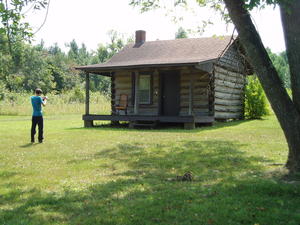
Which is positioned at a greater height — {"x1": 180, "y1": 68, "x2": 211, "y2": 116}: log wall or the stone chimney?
the stone chimney

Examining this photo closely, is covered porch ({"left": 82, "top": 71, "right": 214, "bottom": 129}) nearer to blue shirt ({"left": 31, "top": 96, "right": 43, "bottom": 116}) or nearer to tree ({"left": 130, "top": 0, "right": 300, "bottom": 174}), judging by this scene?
blue shirt ({"left": 31, "top": 96, "right": 43, "bottom": 116})

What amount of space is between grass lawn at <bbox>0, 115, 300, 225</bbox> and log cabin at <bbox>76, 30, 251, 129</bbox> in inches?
281

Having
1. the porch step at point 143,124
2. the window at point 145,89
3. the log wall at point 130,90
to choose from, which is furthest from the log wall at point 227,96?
the porch step at point 143,124

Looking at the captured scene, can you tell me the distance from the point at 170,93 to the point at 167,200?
14424 mm

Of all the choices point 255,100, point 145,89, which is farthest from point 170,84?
point 255,100

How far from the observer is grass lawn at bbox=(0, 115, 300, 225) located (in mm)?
4352

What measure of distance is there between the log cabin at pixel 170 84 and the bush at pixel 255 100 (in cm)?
69

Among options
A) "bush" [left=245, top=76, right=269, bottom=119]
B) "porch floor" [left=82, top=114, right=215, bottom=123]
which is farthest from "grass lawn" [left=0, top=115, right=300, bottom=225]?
"bush" [left=245, top=76, right=269, bottom=119]

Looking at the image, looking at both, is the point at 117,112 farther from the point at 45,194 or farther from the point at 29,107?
the point at 45,194

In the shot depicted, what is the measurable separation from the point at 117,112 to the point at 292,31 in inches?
607

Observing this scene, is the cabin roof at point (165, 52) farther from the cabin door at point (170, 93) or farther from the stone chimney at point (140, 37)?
the cabin door at point (170, 93)

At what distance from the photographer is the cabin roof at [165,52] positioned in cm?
1828

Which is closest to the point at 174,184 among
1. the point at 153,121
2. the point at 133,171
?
the point at 133,171

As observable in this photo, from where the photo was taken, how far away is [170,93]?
754 inches
